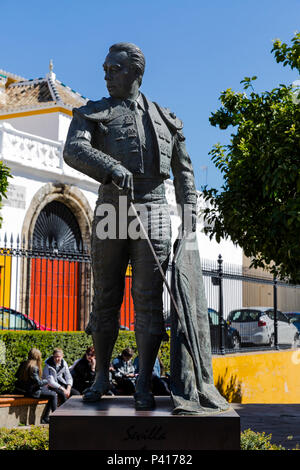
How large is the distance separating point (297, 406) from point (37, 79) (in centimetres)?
1936

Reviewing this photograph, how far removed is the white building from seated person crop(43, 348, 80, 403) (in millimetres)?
6752

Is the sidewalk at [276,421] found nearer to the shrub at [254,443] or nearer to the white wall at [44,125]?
the shrub at [254,443]

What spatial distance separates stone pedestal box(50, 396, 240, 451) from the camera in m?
4.02

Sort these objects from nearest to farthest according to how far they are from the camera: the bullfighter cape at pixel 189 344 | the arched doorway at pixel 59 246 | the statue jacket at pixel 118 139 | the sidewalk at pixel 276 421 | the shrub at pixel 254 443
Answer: the bullfighter cape at pixel 189 344
the statue jacket at pixel 118 139
the shrub at pixel 254 443
the sidewalk at pixel 276 421
the arched doorway at pixel 59 246

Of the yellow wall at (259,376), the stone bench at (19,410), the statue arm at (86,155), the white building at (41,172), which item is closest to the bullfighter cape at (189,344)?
the statue arm at (86,155)

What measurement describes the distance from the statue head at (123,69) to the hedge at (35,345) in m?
5.81

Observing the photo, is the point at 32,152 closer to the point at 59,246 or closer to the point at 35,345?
the point at 59,246

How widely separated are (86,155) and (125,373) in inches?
227

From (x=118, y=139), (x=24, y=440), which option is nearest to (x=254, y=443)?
(x=24, y=440)

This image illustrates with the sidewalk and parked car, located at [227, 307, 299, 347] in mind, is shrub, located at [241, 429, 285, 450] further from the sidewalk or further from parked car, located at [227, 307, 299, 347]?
parked car, located at [227, 307, 299, 347]

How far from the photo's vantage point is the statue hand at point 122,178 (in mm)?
4293
